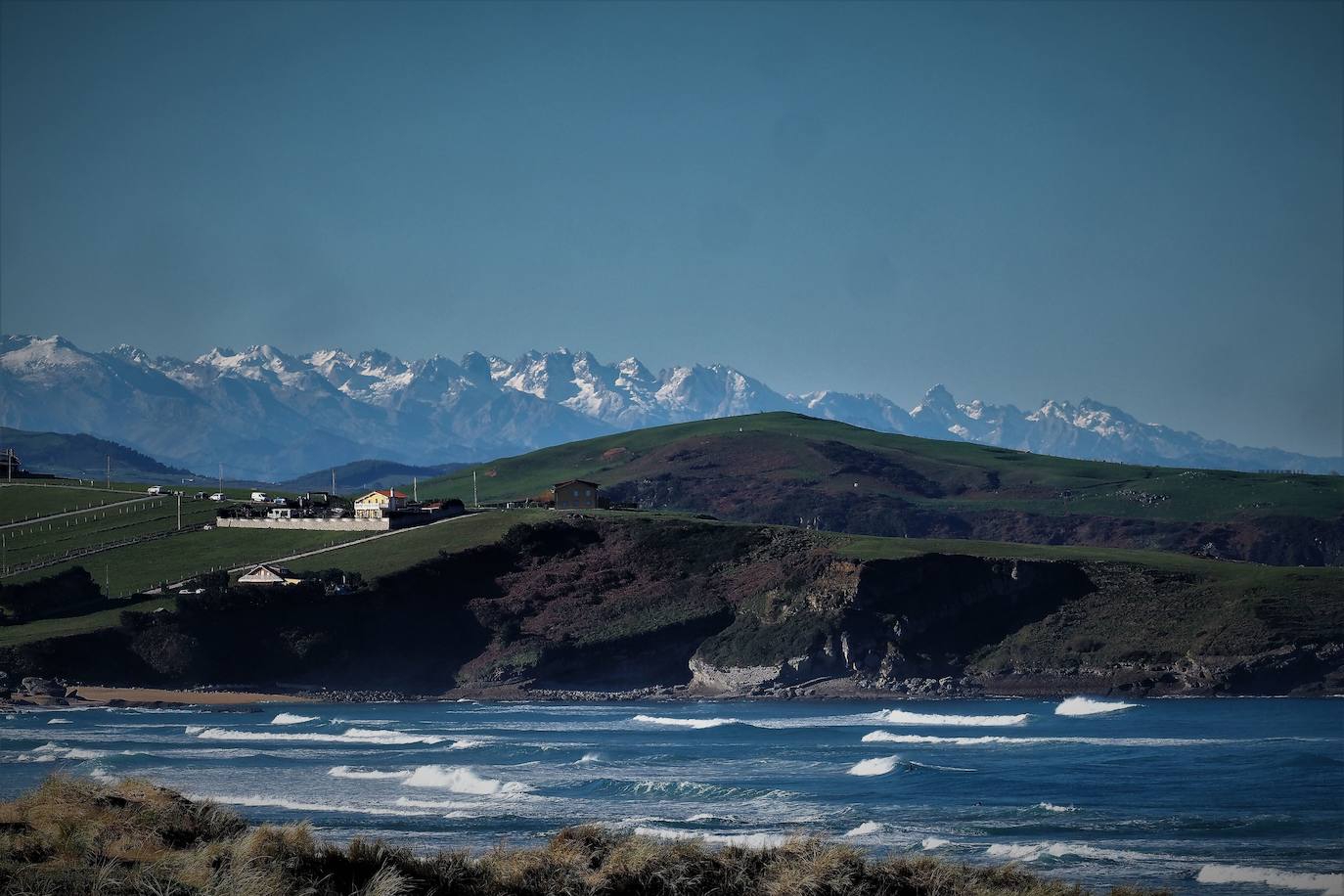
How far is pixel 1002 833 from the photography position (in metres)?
44.4

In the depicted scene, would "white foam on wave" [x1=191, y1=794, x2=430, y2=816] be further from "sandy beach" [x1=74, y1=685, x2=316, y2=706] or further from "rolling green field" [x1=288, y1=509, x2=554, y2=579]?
"rolling green field" [x1=288, y1=509, x2=554, y2=579]

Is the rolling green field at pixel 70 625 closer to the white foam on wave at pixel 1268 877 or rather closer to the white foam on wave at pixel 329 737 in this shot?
the white foam on wave at pixel 329 737

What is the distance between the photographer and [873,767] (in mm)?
60219

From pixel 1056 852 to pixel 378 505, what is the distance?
10827 centimetres

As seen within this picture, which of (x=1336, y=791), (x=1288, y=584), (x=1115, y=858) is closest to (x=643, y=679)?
(x=1288, y=584)

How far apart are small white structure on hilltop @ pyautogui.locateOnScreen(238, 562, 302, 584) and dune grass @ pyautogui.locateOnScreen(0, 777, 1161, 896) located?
3598 inches

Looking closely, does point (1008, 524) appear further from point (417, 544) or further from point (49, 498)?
point (49, 498)

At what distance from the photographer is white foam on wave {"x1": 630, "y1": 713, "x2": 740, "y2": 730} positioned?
3310 inches

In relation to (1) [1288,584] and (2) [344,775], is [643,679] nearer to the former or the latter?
(1) [1288,584]

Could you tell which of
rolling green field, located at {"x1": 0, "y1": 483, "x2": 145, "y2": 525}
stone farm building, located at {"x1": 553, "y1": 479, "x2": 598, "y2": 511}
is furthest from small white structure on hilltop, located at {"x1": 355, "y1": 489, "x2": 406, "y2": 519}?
rolling green field, located at {"x1": 0, "y1": 483, "x2": 145, "y2": 525}

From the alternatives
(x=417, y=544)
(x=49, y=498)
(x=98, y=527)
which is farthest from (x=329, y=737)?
(x=49, y=498)

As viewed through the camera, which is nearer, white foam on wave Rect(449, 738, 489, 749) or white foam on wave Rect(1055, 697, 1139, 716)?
white foam on wave Rect(449, 738, 489, 749)

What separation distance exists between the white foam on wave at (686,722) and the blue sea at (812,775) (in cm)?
27

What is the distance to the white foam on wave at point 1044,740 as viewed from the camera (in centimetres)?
7031
